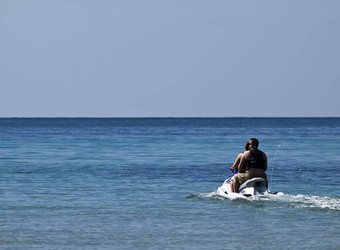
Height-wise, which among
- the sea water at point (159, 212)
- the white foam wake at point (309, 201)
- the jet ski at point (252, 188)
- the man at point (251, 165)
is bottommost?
the sea water at point (159, 212)

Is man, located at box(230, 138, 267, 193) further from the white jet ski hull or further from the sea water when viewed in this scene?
the sea water

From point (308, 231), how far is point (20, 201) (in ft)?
26.2

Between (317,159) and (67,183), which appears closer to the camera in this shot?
(67,183)

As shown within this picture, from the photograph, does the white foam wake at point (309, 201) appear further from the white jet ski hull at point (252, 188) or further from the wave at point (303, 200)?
the white jet ski hull at point (252, 188)

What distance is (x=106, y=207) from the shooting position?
55.3 ft

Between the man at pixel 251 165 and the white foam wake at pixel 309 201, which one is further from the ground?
the man at pixel 251 165

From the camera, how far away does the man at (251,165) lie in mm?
17859

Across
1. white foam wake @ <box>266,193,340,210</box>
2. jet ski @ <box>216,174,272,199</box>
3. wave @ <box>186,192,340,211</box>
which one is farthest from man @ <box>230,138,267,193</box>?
white foam wake @ <box>266,193,340,210</box>

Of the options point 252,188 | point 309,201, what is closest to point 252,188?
point 252,188

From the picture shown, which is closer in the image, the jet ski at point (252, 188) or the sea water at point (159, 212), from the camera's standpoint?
the sea water at point (159, 212)

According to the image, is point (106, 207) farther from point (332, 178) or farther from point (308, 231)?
point (332, 178)

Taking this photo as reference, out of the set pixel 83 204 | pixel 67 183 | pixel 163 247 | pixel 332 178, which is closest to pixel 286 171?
pixel 332 178

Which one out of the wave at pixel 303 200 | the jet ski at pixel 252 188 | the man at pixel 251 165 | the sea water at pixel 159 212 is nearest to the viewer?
the sea water at pixel 159 212

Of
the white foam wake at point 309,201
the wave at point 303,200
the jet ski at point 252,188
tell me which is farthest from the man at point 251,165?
the white foam wake at point 309,201
